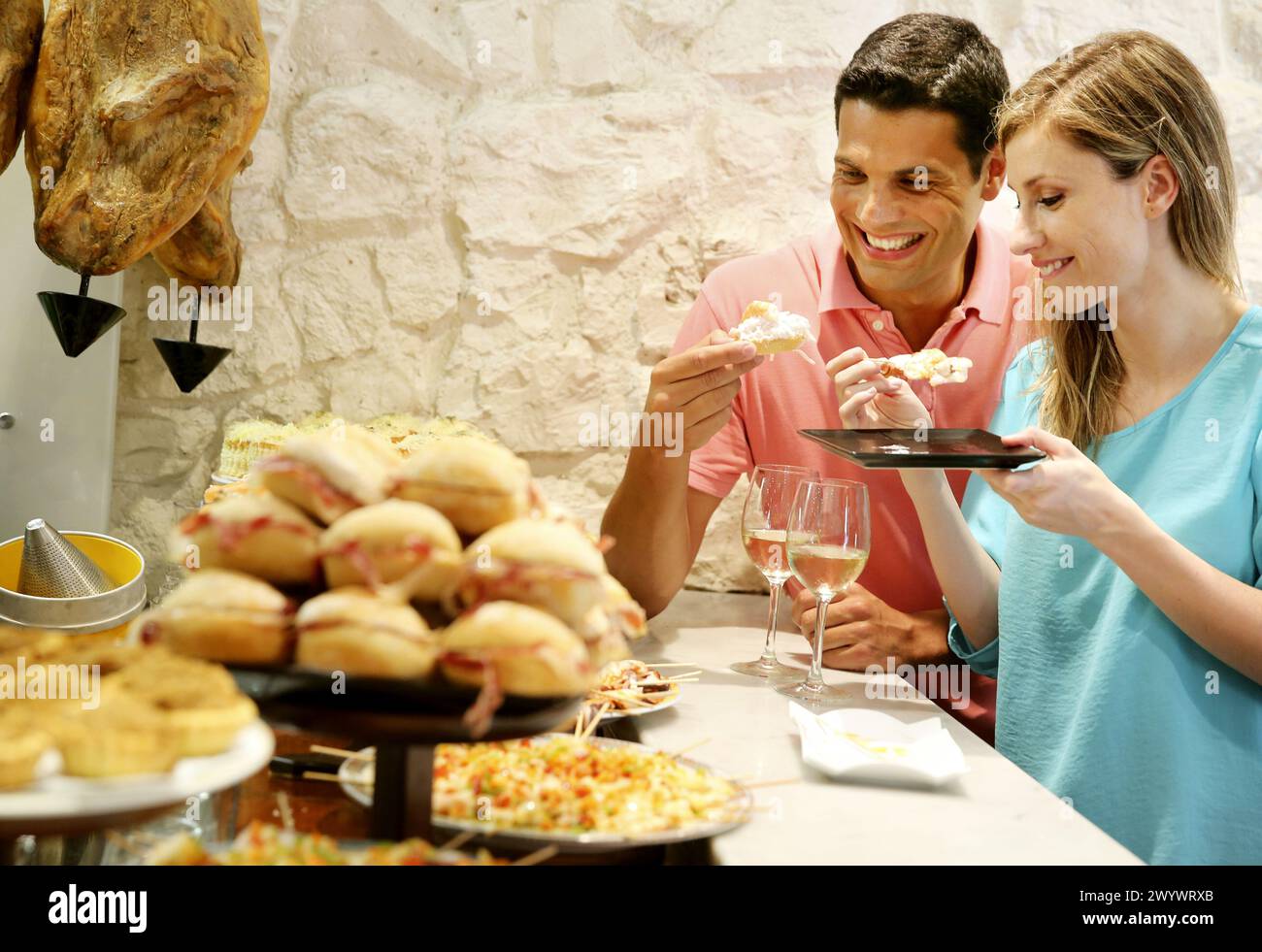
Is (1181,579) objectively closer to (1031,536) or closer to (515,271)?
(1031,536)

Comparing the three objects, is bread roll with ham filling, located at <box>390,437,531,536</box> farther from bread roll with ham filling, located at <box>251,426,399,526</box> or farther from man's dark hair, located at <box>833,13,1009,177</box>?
man's dark hair, located at <box>833,13,1009,177</box>

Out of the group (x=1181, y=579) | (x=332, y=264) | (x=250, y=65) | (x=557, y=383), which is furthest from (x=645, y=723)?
(x=332, y=264)

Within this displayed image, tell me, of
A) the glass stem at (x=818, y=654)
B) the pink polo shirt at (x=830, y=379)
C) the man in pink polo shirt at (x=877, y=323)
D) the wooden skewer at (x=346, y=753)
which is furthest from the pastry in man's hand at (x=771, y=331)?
the wooden skewer at (x=346, y=753)

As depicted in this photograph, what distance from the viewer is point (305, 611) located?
78cm

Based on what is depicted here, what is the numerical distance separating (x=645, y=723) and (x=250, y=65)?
1.29 meters

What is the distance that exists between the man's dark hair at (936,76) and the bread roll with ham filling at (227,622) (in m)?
2.00

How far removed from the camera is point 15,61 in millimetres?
1755

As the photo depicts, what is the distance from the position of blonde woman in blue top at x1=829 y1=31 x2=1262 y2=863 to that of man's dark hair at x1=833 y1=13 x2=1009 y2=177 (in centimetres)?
30

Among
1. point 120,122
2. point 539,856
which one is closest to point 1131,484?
point 539,856

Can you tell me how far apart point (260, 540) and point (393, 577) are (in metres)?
0.11

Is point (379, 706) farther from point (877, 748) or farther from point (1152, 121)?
point (1152, 121)

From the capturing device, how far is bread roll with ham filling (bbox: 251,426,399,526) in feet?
2.73

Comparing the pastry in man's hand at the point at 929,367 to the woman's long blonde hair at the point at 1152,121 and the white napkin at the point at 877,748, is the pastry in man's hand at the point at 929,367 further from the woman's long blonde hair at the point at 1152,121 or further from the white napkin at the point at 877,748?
the white napkin at the point at 877,748

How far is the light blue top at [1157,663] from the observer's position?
1757mm
